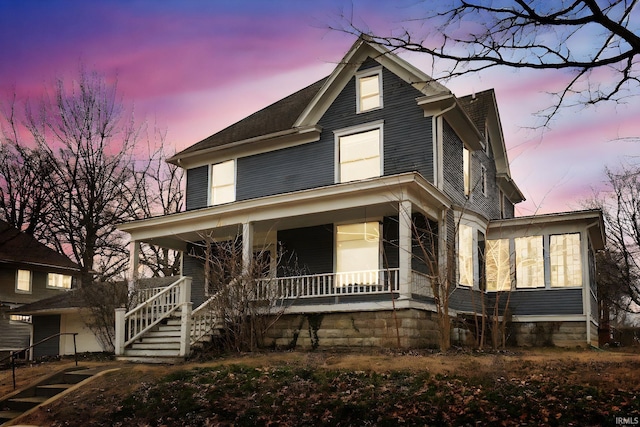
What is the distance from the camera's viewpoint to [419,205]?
1603cm

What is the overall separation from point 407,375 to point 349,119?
1065cm

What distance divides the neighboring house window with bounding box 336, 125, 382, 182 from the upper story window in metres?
0.83

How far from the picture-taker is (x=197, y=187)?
22953mm

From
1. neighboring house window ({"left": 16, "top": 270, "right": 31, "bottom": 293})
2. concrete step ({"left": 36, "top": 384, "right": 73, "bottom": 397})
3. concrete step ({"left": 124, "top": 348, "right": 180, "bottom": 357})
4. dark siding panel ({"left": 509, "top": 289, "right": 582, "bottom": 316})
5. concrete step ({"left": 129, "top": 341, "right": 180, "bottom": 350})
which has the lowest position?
concrete step ({"left": 36, "top": 384, "right": 73, "bottom": 397})

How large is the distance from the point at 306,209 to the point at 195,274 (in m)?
7.38

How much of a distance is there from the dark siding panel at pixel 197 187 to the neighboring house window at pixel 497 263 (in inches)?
399

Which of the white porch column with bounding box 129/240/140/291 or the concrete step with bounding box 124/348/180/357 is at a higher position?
the white porch column with bounding box 129/240/140/291

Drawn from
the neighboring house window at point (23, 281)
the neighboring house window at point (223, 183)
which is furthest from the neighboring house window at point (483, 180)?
the neighboring house window at point (23, 281)

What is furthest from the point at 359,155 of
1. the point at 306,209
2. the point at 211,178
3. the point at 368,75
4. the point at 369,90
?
the point at 211,178

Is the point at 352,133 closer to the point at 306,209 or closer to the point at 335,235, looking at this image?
the point at 335,235

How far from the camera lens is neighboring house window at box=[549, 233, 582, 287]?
18.8 meters

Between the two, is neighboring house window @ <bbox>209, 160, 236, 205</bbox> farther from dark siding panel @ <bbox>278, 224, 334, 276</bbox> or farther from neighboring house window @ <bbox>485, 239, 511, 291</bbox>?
neighboring house window @ <bbox>485, 239, 511, 291</bbox>

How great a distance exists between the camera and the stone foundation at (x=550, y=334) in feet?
60.1

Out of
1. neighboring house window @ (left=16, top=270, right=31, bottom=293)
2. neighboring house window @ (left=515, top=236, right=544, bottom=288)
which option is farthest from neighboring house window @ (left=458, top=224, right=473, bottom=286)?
neighboring house window @ (left=16, top=270, right=31, bottom=293)
